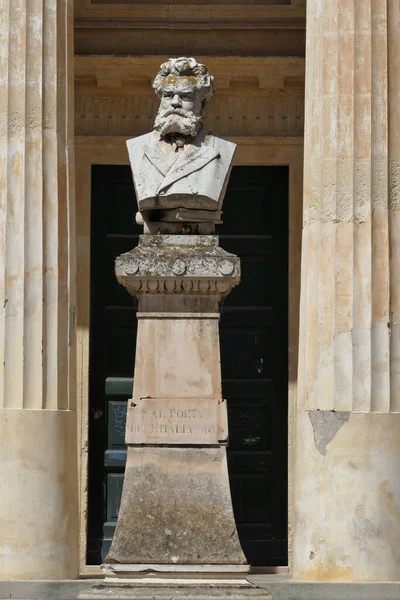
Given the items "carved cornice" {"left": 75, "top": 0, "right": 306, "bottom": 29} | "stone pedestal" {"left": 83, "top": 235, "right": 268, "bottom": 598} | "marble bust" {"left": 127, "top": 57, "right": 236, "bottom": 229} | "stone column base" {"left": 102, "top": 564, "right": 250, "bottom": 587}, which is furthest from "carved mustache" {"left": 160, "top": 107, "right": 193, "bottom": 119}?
"carved cornice" {"left": 75, "top": 0, "right": 306, "bottom": 29}

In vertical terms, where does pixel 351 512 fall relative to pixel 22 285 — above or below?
below

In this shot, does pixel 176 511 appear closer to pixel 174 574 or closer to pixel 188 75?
pixel 174 574

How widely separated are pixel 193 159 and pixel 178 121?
1.12ft

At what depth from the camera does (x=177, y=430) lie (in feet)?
48.8

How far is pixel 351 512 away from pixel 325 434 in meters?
0.84

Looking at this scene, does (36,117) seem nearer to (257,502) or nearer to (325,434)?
(325,434)

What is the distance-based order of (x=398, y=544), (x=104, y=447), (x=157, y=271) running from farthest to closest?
1. (x=104, y=447)
2. (x=398, y=544)
3. (x=157, y=271)

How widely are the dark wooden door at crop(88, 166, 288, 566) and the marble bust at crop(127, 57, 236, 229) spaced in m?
7.34

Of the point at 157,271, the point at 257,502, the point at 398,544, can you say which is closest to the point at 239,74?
the point at 257,502

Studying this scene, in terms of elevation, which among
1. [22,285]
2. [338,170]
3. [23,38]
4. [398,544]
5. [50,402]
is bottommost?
[398,544]

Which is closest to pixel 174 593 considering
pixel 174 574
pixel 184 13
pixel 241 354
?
pixel 174 574

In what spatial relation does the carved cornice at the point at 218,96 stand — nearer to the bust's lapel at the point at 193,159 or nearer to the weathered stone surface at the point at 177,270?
the bust's lapel at the point at 193,159

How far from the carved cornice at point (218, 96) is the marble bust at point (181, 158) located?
730 cm

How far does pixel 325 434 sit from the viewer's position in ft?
61.2
